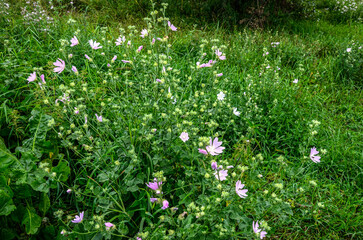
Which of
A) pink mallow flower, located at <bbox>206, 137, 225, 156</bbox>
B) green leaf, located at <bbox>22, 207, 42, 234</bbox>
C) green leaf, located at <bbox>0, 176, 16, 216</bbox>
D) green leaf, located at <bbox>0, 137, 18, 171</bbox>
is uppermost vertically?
pink mallow flower, located at <bbox>206, 137, 225, 156</bbox>

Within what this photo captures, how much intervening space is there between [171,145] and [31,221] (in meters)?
0.88

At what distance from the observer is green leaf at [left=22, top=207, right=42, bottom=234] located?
1401mm

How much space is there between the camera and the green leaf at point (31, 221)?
1401 millimetres

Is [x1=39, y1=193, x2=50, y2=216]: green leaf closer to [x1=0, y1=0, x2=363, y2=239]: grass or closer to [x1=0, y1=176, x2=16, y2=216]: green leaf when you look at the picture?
[x1=0, y1=0, x2=363, y2=239]: grass

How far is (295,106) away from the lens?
2.63m

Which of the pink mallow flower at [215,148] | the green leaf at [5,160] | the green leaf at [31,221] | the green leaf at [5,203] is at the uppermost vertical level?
the pink mallow flower at [215,148]

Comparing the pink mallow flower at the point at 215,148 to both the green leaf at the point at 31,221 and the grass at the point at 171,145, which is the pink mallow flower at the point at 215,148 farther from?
the green leaf at the point at 31,221

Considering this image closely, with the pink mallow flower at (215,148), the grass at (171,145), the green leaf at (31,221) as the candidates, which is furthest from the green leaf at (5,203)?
the pink mallow flower at (215,148)

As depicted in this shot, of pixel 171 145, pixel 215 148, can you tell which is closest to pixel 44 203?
pixel 171 145

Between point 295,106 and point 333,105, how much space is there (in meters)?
0.65

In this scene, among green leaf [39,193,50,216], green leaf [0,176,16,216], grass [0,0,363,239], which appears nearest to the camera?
green leaf [0,176,16,216]

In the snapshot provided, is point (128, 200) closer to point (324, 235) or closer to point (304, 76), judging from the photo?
point (324, 235)

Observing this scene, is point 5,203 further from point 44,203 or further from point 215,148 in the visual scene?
point 215,148

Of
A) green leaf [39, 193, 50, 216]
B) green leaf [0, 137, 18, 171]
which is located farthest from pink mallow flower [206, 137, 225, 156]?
green leaf [0, 137, 18, 171]
